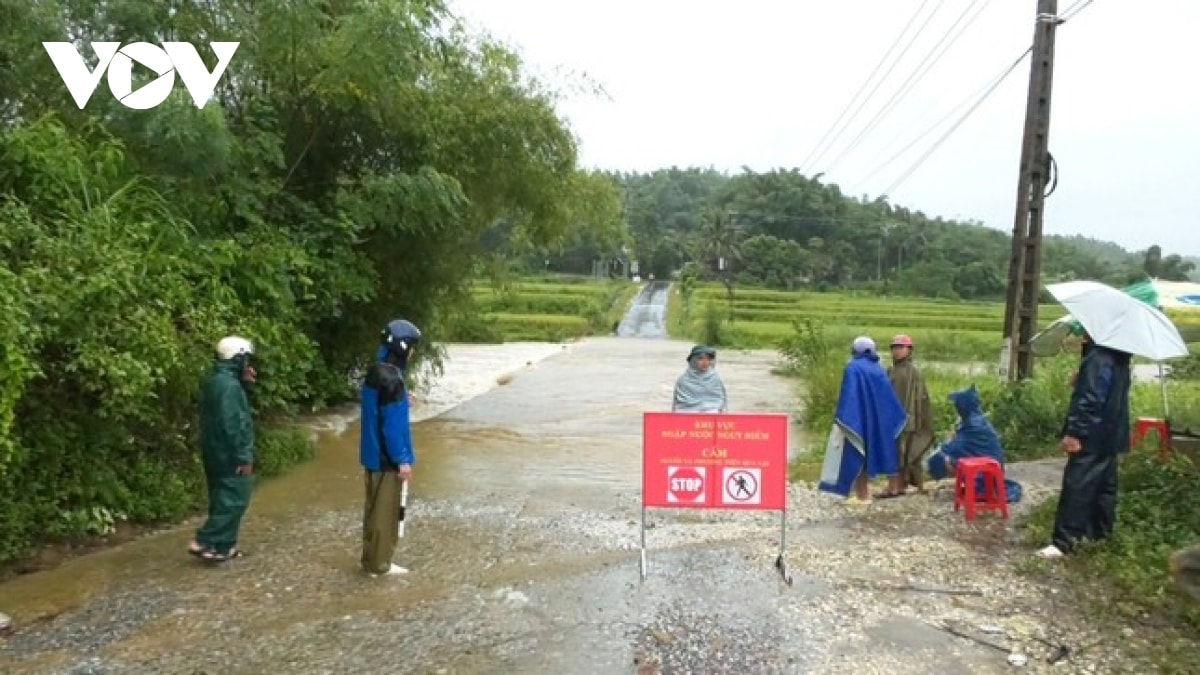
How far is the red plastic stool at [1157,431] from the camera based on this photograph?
8.49 metres

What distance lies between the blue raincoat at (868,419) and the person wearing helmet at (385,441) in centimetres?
375

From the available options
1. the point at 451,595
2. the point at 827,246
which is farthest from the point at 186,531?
the point at 827,246

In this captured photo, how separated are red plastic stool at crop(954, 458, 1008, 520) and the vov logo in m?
7.02

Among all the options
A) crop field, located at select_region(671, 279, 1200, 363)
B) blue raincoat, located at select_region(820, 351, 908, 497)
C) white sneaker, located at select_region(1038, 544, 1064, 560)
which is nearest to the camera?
white sneaker, located at select_region(1038, 544, 1064, 560)

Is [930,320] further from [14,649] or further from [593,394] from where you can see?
[14,649]

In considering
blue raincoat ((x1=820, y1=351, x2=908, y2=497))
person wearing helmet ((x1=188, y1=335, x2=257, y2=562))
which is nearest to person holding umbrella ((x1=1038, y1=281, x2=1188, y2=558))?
blue raincoat ((x1=820, y1=351, x2=908, y2=497))

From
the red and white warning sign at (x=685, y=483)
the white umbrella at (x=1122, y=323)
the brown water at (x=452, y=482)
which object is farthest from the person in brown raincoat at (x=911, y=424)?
the red and white warning sign at (x=685, y=483)

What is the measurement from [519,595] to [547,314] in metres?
A: 50.7

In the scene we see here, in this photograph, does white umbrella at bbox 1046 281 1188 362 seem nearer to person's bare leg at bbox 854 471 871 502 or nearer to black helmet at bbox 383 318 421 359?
person's bare leg at bbox 854 471 871 502

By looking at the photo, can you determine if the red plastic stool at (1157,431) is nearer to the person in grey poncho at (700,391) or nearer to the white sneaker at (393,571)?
the person in grey poncho at (700,391)

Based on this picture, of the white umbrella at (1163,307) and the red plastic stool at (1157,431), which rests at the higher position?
the white umbrella at (1163,307)

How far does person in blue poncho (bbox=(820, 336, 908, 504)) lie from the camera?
26.3ft

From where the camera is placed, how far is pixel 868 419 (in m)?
8.09

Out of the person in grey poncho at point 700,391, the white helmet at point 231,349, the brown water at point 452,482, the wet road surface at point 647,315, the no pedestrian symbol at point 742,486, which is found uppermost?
the white helmet at point 231,349
